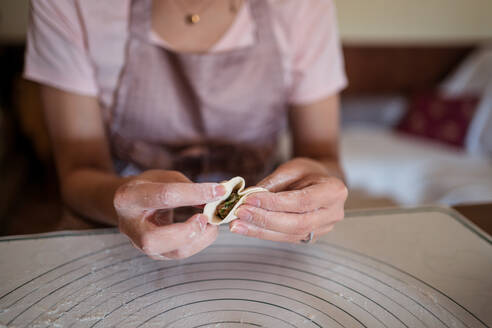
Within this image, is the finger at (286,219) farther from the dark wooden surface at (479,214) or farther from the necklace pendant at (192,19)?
the necklace pendant at (192,19)

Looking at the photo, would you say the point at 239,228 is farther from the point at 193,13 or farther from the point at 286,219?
→ the point at 193,13

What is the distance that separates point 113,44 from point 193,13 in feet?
0.54

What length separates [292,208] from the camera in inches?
16.9

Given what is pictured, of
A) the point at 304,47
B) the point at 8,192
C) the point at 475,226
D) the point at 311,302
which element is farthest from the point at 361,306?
the point at 8,192

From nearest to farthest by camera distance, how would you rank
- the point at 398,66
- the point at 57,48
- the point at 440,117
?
1. the point at 57,48
2. the point at 440,117
3. the point at 398,66

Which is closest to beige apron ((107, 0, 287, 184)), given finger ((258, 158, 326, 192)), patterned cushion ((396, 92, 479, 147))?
finger ((258, 158, 326, 192))

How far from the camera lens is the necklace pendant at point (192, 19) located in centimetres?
67

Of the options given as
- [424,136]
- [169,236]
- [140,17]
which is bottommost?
[169,236]

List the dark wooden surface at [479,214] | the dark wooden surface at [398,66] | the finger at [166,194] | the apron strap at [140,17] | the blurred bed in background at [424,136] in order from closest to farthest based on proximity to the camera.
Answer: the finger at [166,194], the dark wooden surface at [479,214], the apron strap at [140,17], the blurred bed in background at [424,136], the dark wooden surface at [398,66]

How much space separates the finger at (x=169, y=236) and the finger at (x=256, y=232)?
0.15 feet

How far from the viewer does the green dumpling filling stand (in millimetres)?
430

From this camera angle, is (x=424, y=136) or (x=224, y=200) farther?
(x=424, y=136)

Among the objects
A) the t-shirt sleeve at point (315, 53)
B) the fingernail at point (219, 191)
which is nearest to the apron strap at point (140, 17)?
the t-shirt sleeve at point (315, 53)

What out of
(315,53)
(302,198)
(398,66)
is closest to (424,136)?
(398,66)
